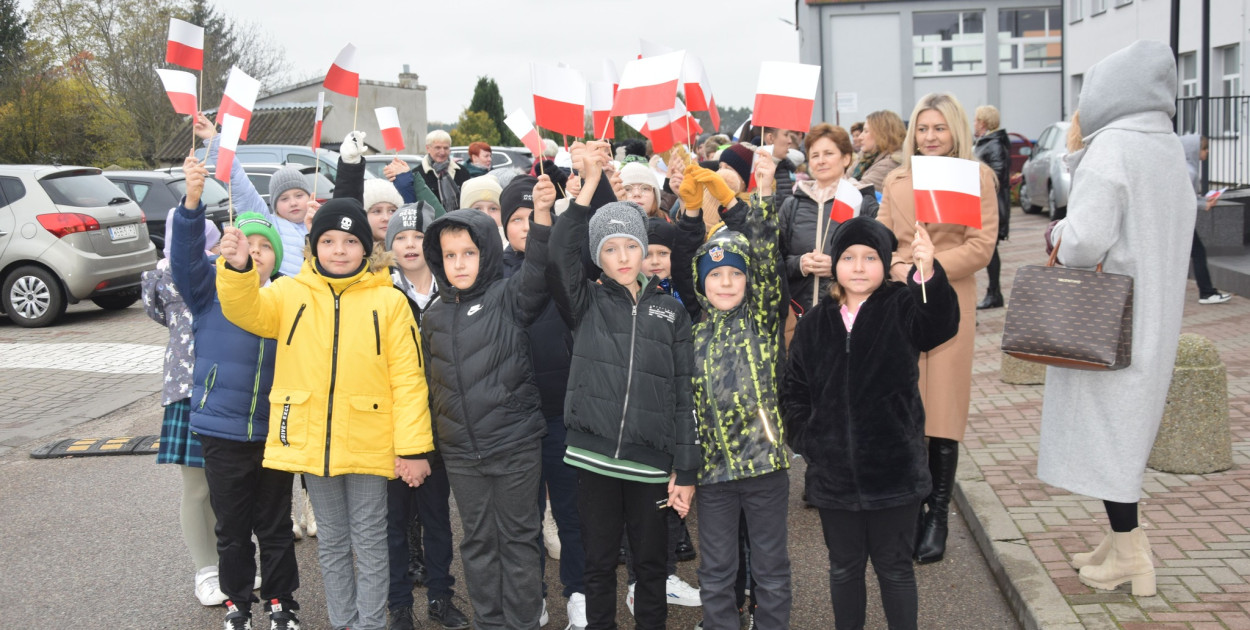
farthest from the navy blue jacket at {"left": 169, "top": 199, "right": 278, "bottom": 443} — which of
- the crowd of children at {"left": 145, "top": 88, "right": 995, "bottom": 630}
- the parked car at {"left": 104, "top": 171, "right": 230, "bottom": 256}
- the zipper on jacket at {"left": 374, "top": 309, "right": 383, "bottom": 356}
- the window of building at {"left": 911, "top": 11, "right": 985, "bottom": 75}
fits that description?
the window of building at {"left": 911, "top": 11, "right": 985, "bottom": 75}

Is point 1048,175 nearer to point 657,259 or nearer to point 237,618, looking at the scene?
point 657,259

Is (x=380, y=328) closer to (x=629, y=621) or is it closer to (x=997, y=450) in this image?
(x=629, y=621)

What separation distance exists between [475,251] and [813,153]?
1.97 m

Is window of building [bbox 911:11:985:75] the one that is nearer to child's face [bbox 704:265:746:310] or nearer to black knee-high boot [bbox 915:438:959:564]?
black knee-high boot [bbox 915:438:959:564]

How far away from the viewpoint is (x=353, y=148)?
568 cm

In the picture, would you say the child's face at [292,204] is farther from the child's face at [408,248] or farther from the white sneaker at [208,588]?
the white sneaker at [208,588]

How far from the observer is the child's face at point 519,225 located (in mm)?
4820

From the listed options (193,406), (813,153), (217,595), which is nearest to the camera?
(193,406)

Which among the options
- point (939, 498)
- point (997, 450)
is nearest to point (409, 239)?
point (939, 498)

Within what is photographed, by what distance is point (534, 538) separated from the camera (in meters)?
4.25

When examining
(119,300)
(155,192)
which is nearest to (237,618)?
(119,300)

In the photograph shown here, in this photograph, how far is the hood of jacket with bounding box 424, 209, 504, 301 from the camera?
4.20 meters

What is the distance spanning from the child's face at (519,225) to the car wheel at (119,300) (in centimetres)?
1062

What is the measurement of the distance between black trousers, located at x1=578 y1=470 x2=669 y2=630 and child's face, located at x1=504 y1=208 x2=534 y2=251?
127 centimetres
